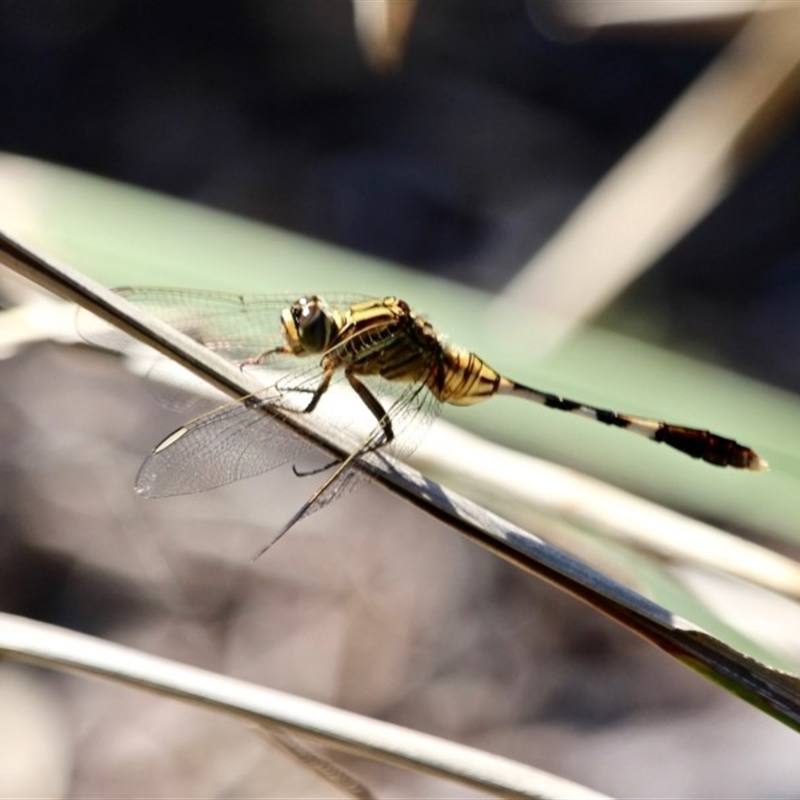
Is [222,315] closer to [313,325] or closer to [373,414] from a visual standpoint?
[313,325]

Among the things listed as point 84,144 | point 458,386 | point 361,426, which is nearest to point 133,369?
point 361,426

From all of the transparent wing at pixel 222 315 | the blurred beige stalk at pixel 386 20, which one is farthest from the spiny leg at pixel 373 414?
the blurred beige stalk at pixel 386 20

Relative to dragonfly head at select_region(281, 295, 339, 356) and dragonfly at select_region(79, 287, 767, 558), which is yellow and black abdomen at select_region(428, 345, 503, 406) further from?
dragonfly head at select_region(281, 295, 339, 356)

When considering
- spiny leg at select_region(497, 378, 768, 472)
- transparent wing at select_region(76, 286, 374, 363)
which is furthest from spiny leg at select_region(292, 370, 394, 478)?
spiny leg at select_region(497, 378, 768, 472)

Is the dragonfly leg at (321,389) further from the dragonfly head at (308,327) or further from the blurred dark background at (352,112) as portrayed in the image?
the blurred dark background at (352,112)

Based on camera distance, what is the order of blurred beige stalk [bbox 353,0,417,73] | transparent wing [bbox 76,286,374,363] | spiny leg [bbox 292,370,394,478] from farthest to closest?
blurred beige stalk [bbox 353,0,417,73]
transparent wing [bbox 76,286,374,363]
spiny leg [bbox 292,370,394,478]

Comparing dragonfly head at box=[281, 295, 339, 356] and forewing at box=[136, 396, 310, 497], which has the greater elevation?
dragonfly head at box=[281, 295, 339, 356]

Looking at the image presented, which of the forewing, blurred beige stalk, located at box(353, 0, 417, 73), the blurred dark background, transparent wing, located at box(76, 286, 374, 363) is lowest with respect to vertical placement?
the forewing
